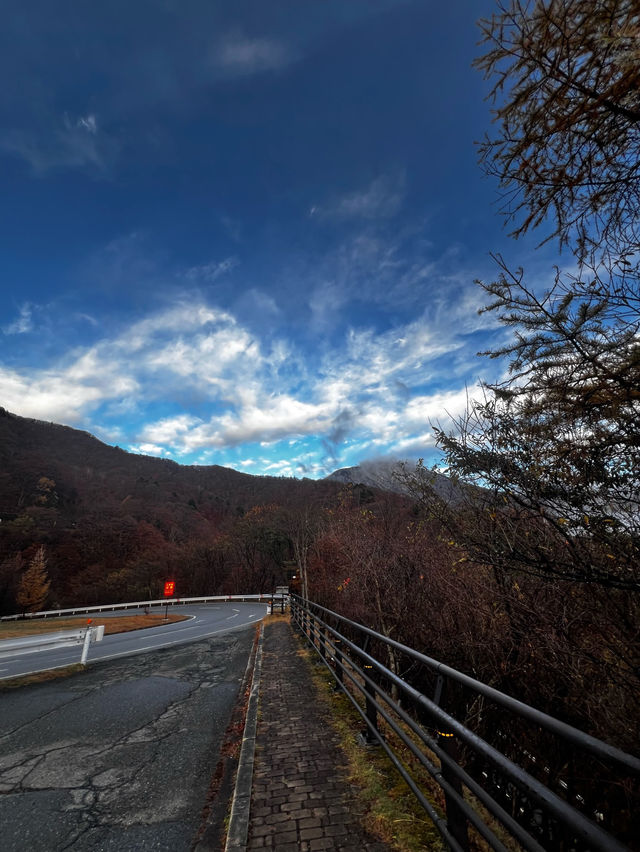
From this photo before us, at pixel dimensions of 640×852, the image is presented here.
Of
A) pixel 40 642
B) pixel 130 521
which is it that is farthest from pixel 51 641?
pixel 130 521

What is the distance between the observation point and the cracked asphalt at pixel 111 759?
3082 millimetres

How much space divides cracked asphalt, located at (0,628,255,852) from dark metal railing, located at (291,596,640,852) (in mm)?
1831

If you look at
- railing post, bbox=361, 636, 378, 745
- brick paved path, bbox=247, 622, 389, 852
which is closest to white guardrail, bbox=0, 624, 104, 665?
brick paved path, bbox=247, 622, 389, 852

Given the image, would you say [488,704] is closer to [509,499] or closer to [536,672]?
[536,672]

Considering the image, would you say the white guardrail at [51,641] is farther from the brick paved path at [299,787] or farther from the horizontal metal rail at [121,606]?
the horizontal metal rail at [121,606]

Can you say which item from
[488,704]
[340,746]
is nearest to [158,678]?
[340,746]

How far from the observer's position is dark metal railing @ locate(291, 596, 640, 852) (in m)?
1.32

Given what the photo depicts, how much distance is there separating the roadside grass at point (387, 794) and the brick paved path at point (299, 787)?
99 millimetres

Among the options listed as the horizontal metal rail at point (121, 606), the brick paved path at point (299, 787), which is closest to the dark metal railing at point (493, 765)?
the brick paved path at point (299, 787)

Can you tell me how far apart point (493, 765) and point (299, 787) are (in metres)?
2.28

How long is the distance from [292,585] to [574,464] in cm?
2552

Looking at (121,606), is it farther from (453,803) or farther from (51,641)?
(453,803)

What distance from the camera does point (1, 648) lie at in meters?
8.15

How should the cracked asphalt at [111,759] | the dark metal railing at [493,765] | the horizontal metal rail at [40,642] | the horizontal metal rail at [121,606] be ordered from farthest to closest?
the horizontal metal rail at [121,606] → the horizontal metal rail at [40,642] → the cracked asphalt at [111,759] → the dark metal railing at [493,765]
